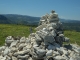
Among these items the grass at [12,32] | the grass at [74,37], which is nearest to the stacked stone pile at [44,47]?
the grass at [12,32]

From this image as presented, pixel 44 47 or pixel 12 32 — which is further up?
pixel 44 47

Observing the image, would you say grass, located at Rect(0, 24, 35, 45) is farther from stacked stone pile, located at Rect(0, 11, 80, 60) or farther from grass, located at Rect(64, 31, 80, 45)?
stacked stone pile, located at Rect(0, 11, 80, 60)

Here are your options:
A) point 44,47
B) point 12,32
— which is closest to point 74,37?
point 12,32

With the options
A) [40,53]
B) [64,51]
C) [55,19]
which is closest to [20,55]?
[40,53]

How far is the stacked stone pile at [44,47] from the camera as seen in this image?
26.4 metres

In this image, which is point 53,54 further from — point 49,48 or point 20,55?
point 20,55

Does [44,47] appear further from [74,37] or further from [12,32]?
[12,32]

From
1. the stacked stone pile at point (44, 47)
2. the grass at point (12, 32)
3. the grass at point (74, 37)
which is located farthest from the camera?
the grass at point (12, 32)

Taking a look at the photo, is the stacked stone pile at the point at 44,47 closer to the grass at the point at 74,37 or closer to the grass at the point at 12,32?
the grass at the point at 12,32

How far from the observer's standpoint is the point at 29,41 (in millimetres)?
30719

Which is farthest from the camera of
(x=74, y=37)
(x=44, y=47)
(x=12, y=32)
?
(x=12, y=32)

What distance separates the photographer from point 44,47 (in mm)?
27594

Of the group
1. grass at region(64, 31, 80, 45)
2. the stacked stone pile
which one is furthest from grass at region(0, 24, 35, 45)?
the stacked stone pile

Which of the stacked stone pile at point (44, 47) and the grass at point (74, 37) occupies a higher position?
the stacked stone pile at point (44, 47)
